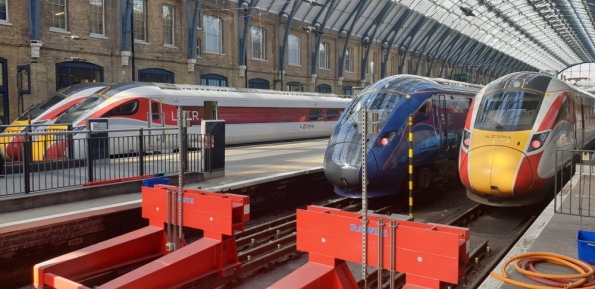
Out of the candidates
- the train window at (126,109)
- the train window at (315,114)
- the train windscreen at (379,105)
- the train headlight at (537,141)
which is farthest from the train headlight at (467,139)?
the train window at (315,114)

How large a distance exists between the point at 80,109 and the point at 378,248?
13567mm

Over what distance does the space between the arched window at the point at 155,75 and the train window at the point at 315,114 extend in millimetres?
7310

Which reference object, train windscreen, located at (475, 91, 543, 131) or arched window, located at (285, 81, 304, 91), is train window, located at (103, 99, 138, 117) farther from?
arched window, located at (285, 81, 304, 91)

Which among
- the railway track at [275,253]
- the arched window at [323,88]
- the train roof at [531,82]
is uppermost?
the arched window at [323,88]

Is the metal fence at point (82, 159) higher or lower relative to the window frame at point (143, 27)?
lower

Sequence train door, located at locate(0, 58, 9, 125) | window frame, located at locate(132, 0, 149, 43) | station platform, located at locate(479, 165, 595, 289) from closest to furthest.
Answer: station platform, located at locate(479, 165, 595, 289) → train door, located at locate(0, 58, 9, 125) → window frame, located at locate(132, 0, 149, 43)

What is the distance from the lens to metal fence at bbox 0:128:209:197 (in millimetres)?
8453

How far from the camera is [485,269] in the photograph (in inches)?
274

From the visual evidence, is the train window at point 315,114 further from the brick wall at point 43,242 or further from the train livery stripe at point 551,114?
the brick wall at point 43,242

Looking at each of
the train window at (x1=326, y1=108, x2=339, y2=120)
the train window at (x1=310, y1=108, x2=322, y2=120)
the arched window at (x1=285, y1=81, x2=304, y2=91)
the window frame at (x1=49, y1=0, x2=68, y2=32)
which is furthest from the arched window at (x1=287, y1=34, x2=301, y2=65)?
the window frame at (x1=49, y1=0, x2=68, y2=32)

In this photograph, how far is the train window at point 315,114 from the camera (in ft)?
83.3

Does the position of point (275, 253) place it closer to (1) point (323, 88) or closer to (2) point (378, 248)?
(2) point (378, 248)

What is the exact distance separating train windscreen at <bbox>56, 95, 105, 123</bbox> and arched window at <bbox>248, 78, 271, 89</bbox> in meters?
14.6

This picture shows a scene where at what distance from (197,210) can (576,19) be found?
165 feet
